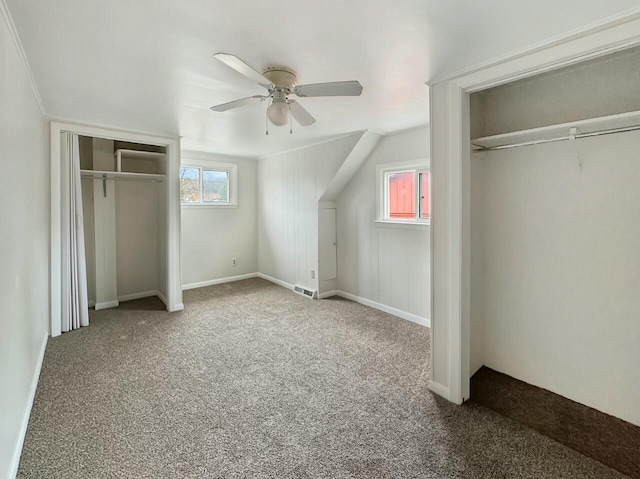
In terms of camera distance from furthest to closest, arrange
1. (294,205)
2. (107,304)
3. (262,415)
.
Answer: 1. (294,205)
2. (107,304)
3. (262,415)

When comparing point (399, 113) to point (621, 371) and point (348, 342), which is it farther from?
point (621, 371)

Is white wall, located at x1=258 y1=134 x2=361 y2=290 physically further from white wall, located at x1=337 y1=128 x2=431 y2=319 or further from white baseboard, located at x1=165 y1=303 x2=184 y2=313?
white baseboard, located at x1=165 y1=303 x2=184 y2=313

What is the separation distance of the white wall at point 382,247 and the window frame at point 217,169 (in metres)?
2.15

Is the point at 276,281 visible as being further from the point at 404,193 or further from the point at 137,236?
the point at 404,193

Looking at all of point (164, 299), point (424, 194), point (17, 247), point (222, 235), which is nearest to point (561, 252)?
point (424, 194)

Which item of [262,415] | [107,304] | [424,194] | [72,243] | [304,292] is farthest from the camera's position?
[304,292]

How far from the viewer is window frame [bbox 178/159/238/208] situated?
5.24 metres

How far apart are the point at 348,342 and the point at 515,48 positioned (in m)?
2.72

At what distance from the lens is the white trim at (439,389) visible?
7.46 feet

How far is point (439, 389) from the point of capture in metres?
2.31

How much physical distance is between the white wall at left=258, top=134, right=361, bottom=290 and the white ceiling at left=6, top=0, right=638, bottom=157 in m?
1.57

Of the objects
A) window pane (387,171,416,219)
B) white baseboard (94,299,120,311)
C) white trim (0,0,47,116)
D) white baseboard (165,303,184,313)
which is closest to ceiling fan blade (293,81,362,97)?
white trim (0,0,47,116)

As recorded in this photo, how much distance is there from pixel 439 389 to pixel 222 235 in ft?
14.5

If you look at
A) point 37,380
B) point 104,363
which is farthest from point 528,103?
point 37,380
